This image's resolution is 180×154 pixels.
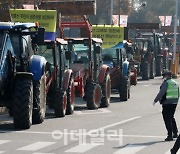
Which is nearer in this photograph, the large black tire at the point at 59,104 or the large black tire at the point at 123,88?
the large black tire at the point at 59,104

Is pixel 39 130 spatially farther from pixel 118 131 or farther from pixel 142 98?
pixel 142 98

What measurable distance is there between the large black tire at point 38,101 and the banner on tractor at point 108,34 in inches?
399

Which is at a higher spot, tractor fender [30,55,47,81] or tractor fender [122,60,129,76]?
tractor fender [30,55,47,81]

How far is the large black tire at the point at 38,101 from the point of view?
784 inches

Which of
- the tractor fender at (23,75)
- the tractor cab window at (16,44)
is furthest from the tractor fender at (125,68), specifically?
the tractor fender at (23,75)

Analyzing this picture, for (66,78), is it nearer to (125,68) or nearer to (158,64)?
(125,68)

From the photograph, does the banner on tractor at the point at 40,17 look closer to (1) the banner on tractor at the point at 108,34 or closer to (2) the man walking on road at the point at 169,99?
(2) the man walking on road at the point at 169,99

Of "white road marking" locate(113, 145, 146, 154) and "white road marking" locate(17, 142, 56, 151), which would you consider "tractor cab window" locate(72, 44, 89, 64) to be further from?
"white road marking" locate(113, 145, 146, 154)

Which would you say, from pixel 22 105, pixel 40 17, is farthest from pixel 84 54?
pixel 22 105

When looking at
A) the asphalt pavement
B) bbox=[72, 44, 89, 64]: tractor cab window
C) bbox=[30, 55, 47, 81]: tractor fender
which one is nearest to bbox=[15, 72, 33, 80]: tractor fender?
bbox=[30, 55, 47, 81]: tractor fender

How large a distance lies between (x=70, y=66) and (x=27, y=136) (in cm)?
823

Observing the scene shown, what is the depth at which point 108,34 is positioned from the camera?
30.7 meters

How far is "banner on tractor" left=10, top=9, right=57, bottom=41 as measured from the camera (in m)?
23.3

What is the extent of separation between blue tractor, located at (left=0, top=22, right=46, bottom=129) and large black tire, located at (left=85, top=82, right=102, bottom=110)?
15.7 feet
